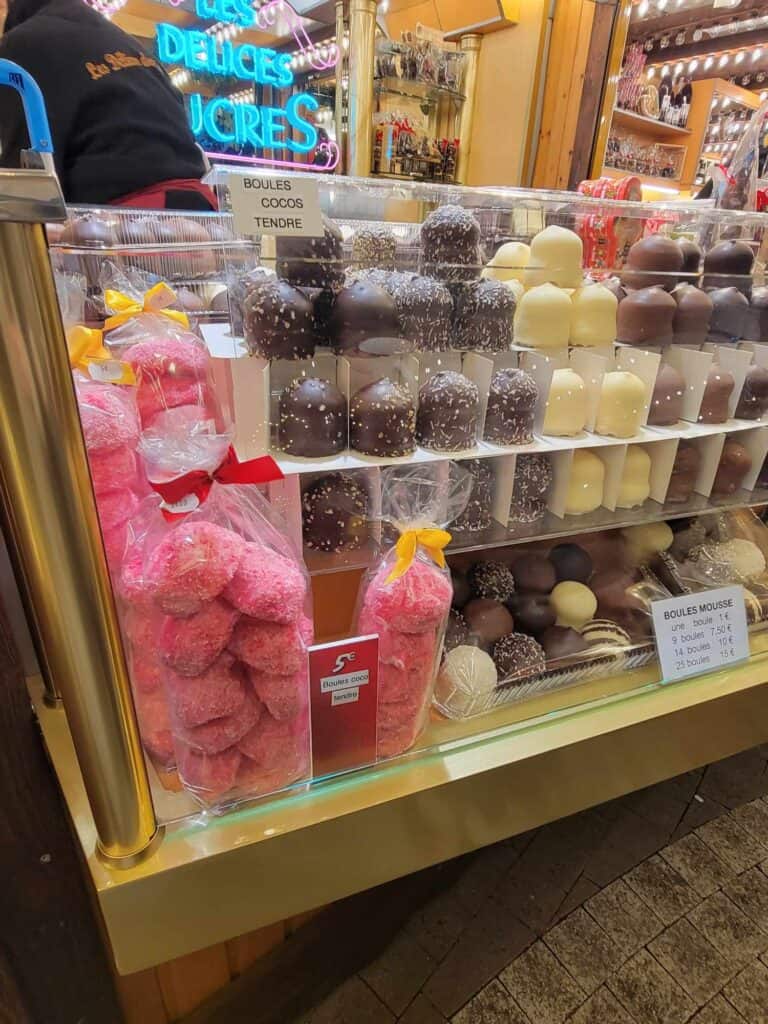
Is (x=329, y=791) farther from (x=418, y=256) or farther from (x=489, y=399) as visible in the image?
(x=418, y=256)

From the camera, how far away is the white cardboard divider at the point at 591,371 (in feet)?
3.50

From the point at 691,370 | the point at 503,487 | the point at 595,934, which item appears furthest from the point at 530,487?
the point at 595,934

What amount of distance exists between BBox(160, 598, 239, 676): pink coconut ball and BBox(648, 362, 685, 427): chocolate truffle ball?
0.85m

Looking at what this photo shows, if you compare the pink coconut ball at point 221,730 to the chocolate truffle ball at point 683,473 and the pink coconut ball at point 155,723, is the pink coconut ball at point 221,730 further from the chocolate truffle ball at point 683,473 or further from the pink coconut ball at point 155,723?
the chocolate truffle ball at point 683,473

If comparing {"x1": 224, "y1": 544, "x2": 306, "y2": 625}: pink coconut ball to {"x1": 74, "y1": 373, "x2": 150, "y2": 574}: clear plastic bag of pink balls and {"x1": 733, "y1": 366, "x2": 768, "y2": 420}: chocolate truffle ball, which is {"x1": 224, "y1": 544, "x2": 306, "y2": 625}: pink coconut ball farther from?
{"x1": 733, "y1": 366, "x2": 768, "y2": 420}: chocolate truffle ball

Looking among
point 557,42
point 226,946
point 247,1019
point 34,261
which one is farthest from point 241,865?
point 557,42

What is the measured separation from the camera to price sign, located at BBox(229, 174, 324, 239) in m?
0.73

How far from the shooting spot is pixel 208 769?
73 centimetres

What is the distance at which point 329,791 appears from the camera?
0.81 m

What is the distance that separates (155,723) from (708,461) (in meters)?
1.07

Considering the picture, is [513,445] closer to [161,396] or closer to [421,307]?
[421,307]

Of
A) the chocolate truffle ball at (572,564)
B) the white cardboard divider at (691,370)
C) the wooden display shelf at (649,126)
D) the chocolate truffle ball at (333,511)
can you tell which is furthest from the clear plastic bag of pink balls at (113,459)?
the wooden display shelf at (649,126)

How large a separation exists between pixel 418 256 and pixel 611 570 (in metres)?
0.73

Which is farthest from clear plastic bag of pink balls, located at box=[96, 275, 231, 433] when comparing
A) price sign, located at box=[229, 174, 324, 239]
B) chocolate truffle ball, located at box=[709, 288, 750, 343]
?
chocolate truffle ball, located at box=[709, 288, 750, 343]
